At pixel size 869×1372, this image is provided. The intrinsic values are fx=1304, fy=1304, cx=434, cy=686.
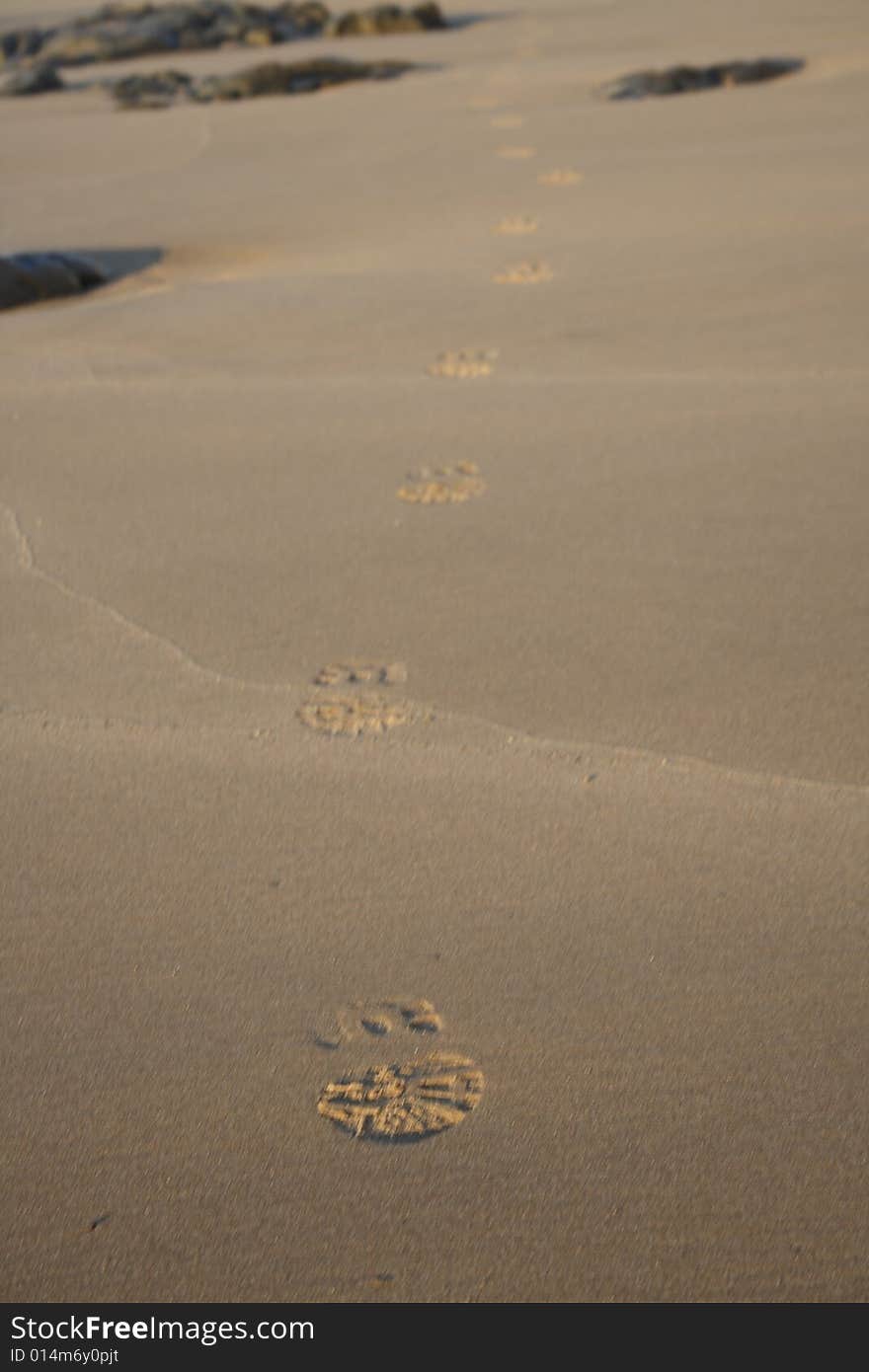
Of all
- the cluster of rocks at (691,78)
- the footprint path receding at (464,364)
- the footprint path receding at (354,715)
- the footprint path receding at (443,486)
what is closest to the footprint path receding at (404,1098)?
the footprint path receding at (354,715)

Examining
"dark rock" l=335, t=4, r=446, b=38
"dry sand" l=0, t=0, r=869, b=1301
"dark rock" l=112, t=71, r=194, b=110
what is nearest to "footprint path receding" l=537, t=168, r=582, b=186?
"dry sand" l=0, t=0, r=869, b=1301

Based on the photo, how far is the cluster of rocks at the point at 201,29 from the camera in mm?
13227

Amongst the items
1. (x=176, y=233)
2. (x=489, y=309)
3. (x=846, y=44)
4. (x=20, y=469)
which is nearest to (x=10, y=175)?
(x=176, y=233)

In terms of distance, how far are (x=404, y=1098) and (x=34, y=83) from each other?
1212 centimetres

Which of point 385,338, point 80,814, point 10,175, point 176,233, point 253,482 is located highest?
point 10,175

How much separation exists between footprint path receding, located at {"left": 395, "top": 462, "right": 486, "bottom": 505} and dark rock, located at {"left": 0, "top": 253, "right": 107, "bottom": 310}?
2.56 meters

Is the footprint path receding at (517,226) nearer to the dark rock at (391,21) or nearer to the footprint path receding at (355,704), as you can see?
the footprint path receding at (355,704)

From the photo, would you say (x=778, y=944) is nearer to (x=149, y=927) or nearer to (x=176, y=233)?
(x=149, y=927)

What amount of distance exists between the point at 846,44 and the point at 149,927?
958 cm

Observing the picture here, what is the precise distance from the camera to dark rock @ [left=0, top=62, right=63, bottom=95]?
11461 mm

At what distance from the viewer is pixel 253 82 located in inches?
388

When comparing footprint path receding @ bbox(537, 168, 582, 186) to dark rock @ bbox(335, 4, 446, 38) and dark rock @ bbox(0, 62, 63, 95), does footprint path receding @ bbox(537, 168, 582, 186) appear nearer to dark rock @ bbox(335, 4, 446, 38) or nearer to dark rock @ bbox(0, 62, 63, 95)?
dark rock @ bbox(0, 62, 63, 95)

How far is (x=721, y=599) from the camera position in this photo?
7.79 ft

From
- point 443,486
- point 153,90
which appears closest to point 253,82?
point 153,90
